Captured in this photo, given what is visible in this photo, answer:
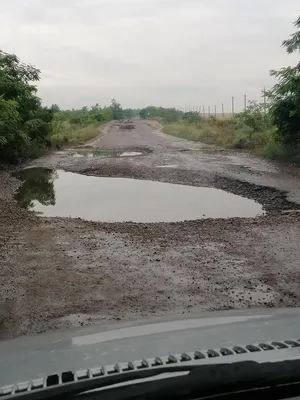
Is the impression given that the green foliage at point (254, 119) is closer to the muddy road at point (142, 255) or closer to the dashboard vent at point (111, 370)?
the muddy road at point (142, 255)

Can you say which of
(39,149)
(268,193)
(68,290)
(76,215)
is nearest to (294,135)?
(268,193)

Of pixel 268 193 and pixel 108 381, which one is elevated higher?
pixel 108 381

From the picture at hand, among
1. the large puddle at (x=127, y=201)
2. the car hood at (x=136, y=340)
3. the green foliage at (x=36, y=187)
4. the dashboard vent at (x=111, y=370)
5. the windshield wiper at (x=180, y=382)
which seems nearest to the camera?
the windshield wiper at (x=180, y=382)

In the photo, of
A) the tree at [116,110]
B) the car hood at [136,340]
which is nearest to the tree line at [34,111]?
the car hood at [136,340]

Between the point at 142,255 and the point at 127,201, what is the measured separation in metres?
5.45

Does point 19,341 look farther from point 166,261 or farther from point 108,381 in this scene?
point 166,261

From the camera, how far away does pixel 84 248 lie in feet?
25.2

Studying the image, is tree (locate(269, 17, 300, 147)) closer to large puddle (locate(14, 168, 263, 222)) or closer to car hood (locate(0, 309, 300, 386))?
large puddle (locate(14, 168, 263, 222))

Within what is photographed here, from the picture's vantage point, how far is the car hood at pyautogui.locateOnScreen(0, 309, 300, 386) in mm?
2104

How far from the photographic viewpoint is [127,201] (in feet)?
41.5

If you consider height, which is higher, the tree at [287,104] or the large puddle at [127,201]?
the tree at [287,104]

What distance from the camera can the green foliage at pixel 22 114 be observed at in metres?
19.5

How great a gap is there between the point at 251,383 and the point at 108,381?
A: 0.44 m

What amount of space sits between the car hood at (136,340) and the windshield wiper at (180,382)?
1.36 feet
